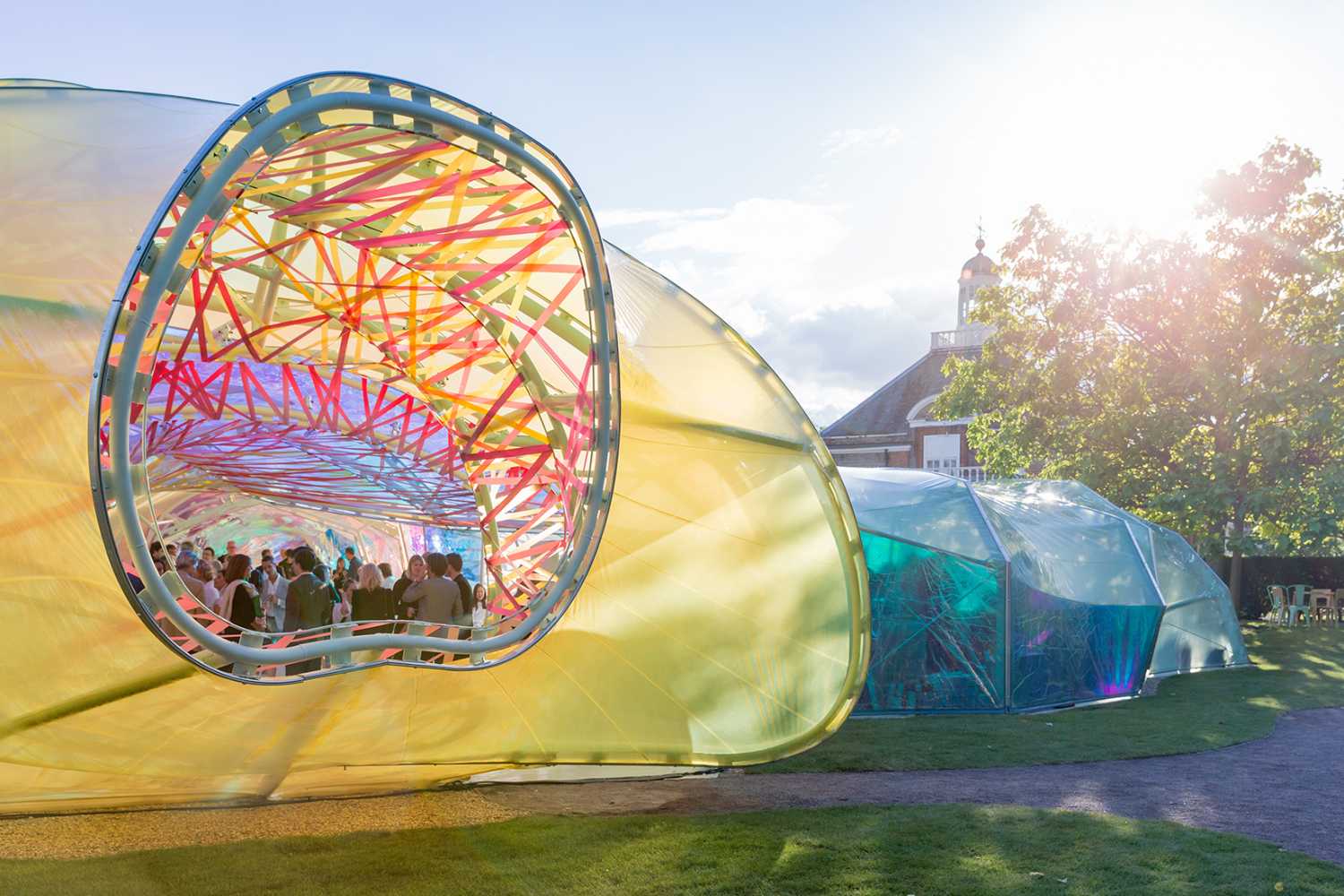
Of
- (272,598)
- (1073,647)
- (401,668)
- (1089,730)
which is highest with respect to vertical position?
(272,598)

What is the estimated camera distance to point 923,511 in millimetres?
13672

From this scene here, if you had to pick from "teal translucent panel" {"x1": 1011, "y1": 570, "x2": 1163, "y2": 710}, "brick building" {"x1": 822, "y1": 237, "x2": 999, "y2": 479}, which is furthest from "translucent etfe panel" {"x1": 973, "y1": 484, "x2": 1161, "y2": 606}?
"brick building" {"x1": 822, "y1": 237, "x2": 999, "y2": 479}

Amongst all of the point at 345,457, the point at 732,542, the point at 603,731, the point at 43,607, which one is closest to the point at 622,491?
the point at 732,542

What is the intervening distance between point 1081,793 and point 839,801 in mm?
1887

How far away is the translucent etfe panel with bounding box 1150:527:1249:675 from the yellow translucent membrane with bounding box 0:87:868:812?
10.6 meters

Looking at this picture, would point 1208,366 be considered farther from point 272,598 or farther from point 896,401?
point 896,401

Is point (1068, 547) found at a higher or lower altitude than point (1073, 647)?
higher

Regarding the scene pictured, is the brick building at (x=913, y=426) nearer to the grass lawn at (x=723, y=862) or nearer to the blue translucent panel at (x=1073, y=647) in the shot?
the blue translucent panel at (x=1073, y=647)

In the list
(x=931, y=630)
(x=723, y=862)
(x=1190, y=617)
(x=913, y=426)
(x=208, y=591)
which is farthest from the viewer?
(x=913, y=426)

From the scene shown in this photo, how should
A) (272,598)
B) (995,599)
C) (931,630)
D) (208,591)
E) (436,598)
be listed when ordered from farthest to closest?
(272,598) < (995,599) < (931,630) < (208,591) < (436,598)

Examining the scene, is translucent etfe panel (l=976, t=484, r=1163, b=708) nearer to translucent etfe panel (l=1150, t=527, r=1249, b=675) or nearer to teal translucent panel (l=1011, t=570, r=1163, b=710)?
teal translucent panel (l=1011, t=570, r=1163, b=710)

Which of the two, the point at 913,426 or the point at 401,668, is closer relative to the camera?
the point at 401,668

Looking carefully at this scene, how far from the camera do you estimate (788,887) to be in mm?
6367

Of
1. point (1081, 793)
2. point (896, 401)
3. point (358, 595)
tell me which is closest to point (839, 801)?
point (1081, 793)
